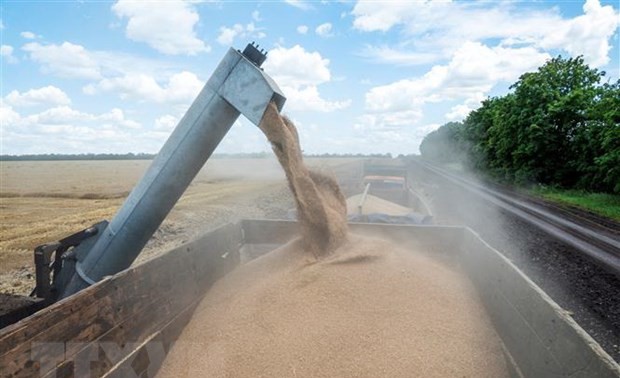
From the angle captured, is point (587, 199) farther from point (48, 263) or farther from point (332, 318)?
point (48, 263)

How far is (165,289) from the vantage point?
3760 mm

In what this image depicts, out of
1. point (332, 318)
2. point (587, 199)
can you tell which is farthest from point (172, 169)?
point (587, 199)

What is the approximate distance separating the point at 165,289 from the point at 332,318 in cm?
150

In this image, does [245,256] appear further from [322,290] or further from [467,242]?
[467,242]

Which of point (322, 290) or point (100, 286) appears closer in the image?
point (100, 286)

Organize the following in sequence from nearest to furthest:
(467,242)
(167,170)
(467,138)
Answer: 1. (167,170)
2. (467,242)
3. (467,138)

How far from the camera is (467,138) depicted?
143ft

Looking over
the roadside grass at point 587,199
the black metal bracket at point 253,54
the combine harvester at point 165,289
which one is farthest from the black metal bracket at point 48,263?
the roadside grass at point 587,199

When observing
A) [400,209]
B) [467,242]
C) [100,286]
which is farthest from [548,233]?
[100,286]

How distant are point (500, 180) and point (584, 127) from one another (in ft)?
28.6

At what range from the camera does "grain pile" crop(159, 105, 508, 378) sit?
11.1 ft

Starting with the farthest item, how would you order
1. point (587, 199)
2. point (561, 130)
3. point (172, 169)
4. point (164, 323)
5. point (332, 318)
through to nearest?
1. point (561, 130)
2. point (587, 199)
3. point (172, 169)
4. point (332, 318)
5. point (164, 323)

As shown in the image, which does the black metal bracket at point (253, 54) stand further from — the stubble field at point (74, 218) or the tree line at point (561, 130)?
the tree line at point (561, 130)

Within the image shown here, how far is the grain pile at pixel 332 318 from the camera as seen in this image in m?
3.38
